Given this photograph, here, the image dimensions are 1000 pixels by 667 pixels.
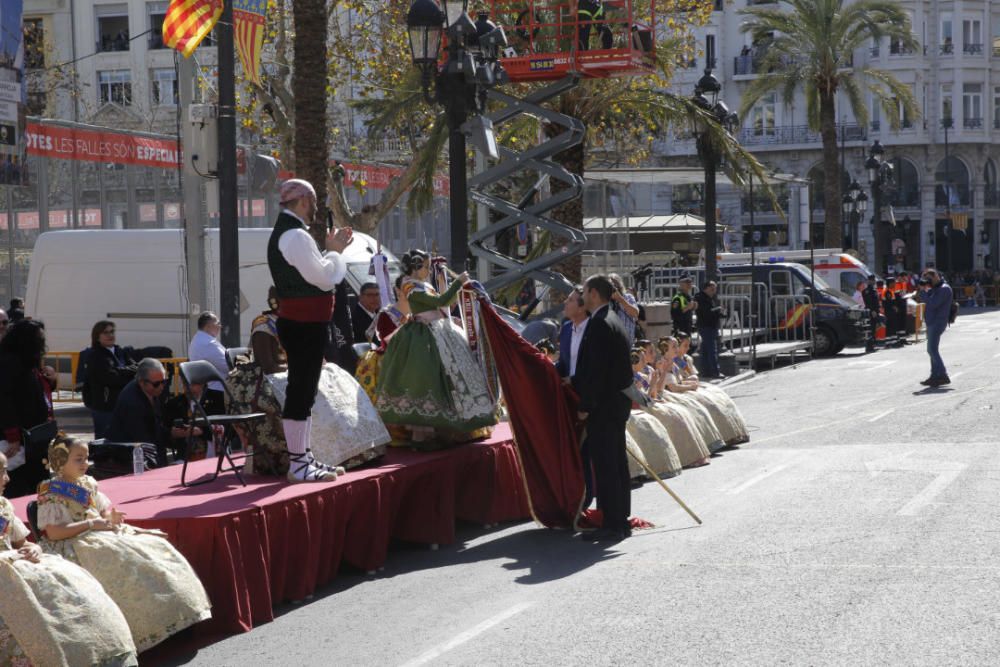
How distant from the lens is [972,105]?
2739 inches

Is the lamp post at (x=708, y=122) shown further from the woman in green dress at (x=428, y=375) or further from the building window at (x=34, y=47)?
the building window at (x=34, y=47)

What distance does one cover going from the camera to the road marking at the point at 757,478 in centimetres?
1228

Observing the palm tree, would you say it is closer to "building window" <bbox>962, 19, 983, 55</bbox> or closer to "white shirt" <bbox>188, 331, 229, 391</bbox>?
"building window" <bbox>962, 19, 983, 55</bbox>

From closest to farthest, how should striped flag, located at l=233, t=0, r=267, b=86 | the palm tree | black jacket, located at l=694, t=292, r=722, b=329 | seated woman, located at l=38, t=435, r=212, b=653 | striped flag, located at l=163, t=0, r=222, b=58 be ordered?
1. seated woman, located at l=38, t=435, r=212, b=653
2. striped flag, located at l=163, t=0, r=222, b=58
3. striped flag, located at l=233, t=0, r=267, b=86
4. black jacket, located at l=694, t=292, r=722, b=329
5. the palm tree

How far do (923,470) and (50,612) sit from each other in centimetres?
894

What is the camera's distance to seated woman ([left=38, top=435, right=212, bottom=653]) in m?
6.89

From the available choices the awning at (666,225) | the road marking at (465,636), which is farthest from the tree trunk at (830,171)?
the road marking at (465,636)

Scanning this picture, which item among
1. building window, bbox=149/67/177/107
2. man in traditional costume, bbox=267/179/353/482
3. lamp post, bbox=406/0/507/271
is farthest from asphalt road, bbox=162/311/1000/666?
building window, bbox=149/67/177/107

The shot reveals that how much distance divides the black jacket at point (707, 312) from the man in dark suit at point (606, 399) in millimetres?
14172

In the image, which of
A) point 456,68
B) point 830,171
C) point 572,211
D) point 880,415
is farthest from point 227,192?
point 830,171

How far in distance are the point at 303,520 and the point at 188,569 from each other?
122 centimetres

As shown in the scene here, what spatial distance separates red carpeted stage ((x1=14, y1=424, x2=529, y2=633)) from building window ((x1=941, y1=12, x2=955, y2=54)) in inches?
2522

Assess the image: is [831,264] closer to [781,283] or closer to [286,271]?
[781,283]

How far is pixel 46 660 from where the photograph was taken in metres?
6.18
